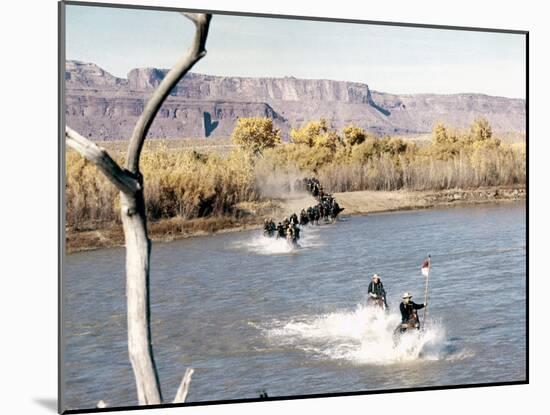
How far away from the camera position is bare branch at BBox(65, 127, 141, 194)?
7645 mm

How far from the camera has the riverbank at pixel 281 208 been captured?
8.77 m

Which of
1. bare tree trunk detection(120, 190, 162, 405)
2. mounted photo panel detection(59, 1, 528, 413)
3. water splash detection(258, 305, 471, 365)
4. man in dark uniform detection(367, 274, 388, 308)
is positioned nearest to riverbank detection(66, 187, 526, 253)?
mounted photo panel detection(59, 1, 528, 413)

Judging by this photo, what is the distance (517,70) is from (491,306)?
2.00 meters

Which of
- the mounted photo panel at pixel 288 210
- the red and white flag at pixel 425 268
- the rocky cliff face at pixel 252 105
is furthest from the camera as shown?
the red and white flag at pixel 425 268

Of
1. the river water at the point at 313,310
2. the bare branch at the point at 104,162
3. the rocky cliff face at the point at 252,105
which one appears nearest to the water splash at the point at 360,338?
the river water at the point at 313,310

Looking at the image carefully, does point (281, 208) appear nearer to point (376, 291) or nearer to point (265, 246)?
point (265, 246)

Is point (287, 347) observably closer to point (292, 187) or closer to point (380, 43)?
point (292, 187)

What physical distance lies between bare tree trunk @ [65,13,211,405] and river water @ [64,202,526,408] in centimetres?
45

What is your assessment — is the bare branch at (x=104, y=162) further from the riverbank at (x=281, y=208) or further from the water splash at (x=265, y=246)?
the water splash at (x=265, y=246)

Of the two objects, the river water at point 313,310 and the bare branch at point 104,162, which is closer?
the bare branch at point 104,162

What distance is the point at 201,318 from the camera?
9.08 meters

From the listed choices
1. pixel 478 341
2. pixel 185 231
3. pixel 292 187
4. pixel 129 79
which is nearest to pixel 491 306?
pixel 478 341

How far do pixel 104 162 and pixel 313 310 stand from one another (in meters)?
2.48

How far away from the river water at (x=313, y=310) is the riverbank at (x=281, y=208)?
83 millimetres
